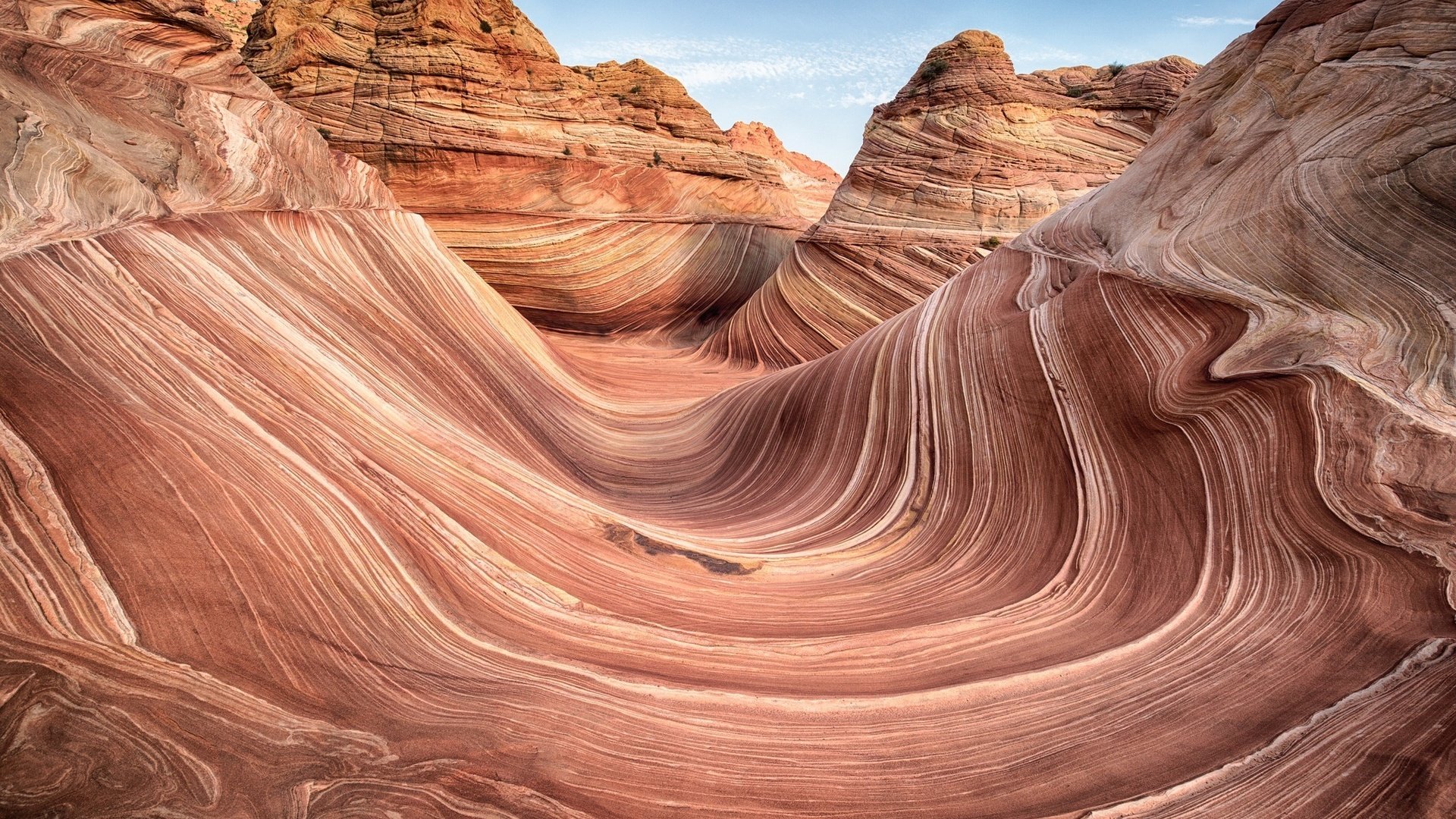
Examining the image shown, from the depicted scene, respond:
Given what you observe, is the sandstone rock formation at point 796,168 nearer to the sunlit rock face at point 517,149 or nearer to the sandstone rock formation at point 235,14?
the sunlit rock face at point 517,149

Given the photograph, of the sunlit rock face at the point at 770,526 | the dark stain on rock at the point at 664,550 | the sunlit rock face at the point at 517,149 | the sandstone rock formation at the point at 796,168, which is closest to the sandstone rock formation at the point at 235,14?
the sunlit rock face at the point at 517,149

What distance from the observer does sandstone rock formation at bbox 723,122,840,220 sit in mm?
16984

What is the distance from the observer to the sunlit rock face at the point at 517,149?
9234mm

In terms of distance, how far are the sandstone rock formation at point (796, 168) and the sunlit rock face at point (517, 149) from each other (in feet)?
14.6

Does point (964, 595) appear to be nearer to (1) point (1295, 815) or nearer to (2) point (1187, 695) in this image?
(2) point (1187, 695)

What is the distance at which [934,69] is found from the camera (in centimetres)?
948

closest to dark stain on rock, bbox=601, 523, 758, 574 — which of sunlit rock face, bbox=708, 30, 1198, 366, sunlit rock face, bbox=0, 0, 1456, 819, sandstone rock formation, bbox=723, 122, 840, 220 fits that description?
sunlit rock face, bbox=0, 0, 1456, 819

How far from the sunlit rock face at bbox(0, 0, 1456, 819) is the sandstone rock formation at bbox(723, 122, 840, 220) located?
11.6 m

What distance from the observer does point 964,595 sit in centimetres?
251

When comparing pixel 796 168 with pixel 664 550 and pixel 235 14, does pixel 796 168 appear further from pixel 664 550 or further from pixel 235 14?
pixel 664 550

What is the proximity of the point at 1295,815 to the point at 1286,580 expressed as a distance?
0.82m

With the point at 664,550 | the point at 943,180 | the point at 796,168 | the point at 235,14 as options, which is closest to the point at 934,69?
the point at 943,180

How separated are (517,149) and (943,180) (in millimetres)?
5280

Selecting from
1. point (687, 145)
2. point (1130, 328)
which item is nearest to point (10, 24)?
point (1130, 328)
